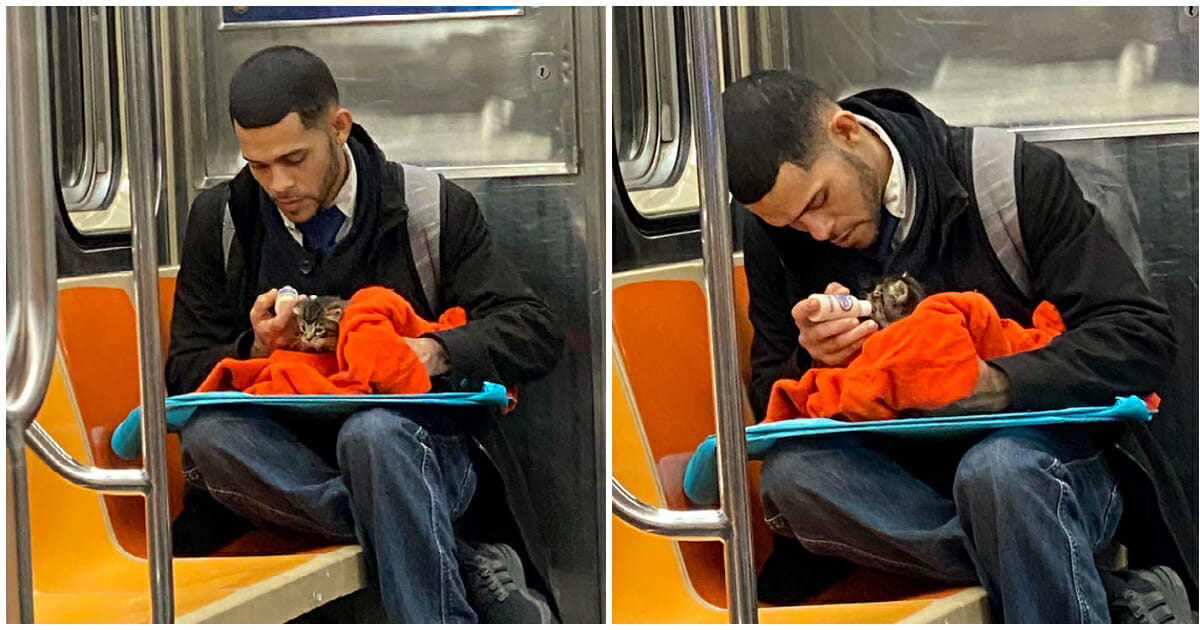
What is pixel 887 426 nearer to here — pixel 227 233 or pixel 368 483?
pixel 368 483

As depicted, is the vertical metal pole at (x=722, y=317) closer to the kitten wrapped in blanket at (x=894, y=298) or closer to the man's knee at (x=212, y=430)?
the kitten wrapped in blanket at (x=894, y=298)

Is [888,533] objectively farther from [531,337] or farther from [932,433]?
[531,337]

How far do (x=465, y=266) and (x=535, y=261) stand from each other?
0.07 metres

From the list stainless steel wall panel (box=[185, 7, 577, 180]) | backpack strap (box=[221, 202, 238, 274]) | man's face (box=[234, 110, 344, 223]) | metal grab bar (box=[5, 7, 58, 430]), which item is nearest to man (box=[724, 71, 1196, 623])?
stainless steel wall panel (box=[185, 7, 577, 180])

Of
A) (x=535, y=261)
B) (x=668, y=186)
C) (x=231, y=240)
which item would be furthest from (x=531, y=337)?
(x=231, y=240)

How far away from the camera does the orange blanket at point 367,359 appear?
116cm

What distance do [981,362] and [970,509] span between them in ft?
0.46

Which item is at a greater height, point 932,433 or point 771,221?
point 771,221

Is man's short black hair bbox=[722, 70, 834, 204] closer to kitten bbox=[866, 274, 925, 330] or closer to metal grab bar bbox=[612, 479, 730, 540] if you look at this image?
kitten bbox=[866, 274, 925, 330]

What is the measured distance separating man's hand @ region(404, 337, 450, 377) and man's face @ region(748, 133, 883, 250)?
35cm

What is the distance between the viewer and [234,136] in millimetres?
1171

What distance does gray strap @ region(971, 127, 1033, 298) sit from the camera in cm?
111

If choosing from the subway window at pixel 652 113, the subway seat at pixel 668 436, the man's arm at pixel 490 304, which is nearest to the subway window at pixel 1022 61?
the subway window at pixel 652 113

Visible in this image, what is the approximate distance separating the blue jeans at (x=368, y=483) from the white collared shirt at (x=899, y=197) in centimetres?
48
